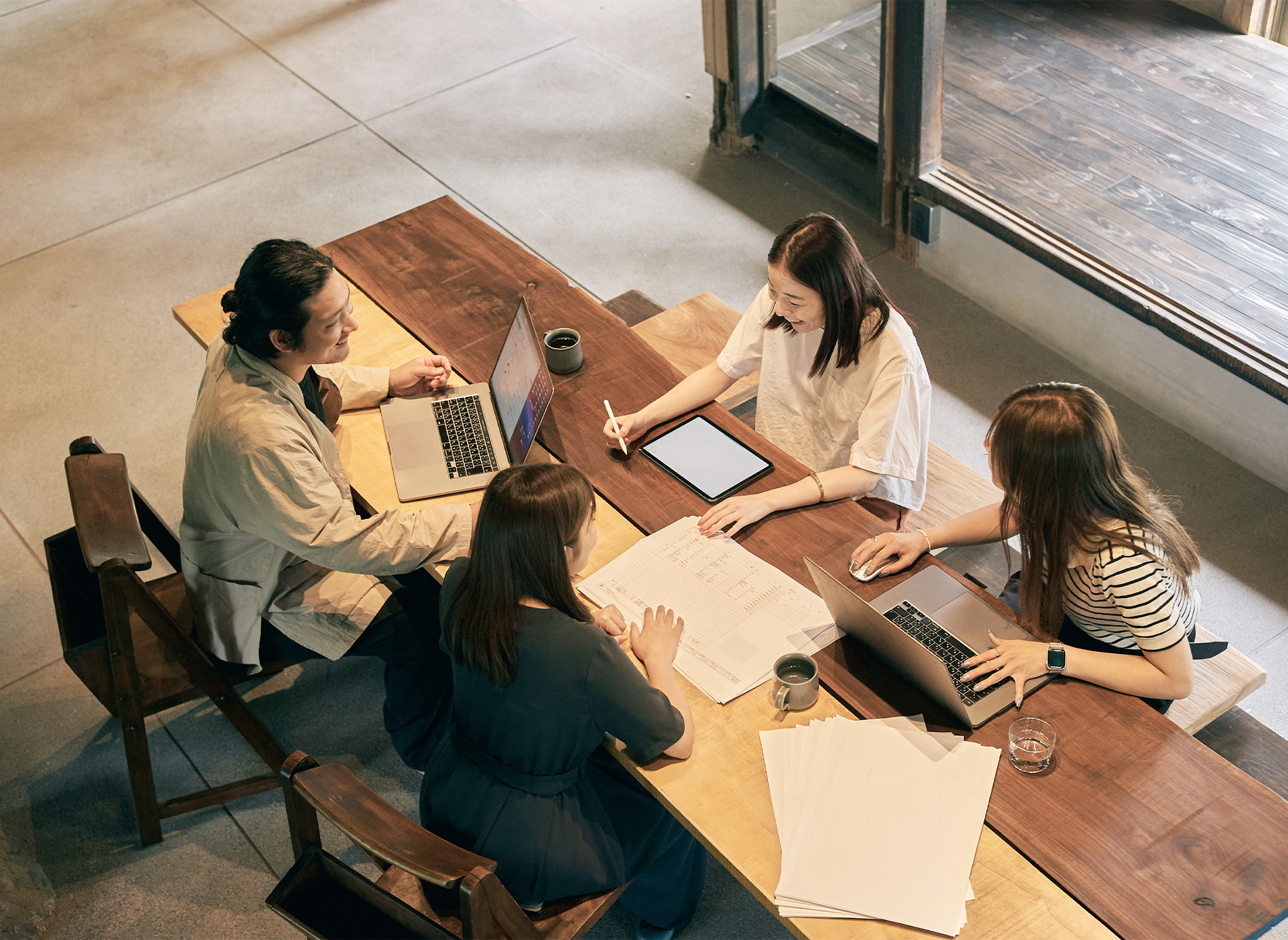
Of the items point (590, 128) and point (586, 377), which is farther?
point (590, 128)

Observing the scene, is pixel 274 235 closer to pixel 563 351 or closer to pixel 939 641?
pixel 563 351

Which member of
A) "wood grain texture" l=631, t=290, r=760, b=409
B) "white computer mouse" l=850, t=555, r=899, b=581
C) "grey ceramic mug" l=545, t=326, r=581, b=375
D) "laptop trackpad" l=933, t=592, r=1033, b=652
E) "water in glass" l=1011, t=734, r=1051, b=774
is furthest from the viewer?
"wood grain texture" l=631, t=290, r=760, b=409

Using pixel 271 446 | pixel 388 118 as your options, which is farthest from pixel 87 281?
pixel 271 446

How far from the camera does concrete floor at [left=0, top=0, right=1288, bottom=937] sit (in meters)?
2.96

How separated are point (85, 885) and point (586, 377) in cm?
173

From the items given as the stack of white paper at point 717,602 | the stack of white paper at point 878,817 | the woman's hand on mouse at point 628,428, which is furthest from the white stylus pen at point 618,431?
the stack of white paper at point 878,817

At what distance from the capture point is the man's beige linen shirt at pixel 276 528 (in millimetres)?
2391

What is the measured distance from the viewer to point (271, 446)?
237 centimetres

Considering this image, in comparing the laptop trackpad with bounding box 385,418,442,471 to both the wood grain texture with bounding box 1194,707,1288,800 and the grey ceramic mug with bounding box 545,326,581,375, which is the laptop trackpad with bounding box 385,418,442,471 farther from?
the wood grain texture with bounding box 1194,707,1288,800

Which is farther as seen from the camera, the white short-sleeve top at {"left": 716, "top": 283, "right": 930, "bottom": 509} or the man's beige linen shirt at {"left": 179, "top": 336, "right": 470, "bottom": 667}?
the white short-sleeve top at {"left": 716, "top": 283, "right": 930, "bottom": 509}

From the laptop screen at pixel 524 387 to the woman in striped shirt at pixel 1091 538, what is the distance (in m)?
1.00

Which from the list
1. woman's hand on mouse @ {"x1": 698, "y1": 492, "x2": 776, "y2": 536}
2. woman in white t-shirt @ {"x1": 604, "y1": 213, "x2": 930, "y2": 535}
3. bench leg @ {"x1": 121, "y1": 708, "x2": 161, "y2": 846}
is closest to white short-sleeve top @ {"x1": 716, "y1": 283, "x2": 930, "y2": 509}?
woman in white t-shirt @ {"x1": 604, "y1": 213, "x2": 930, "y2": 535}

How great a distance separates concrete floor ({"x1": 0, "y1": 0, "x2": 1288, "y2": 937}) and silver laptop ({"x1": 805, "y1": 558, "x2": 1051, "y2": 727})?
859 mm

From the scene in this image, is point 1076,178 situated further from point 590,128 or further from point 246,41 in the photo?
point 246,41
